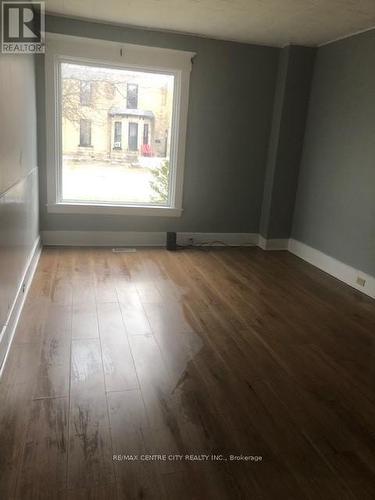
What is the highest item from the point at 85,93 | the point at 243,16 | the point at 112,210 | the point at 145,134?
the point at 243,16

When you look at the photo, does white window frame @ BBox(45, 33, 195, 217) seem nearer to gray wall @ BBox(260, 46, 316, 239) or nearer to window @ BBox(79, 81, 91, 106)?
window @ BBox(79, 81, 91, 106)

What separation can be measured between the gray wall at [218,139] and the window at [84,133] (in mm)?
425

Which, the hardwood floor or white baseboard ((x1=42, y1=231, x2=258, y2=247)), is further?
white baseboard ((x1=42, y1=231, x2=258, y2=247))

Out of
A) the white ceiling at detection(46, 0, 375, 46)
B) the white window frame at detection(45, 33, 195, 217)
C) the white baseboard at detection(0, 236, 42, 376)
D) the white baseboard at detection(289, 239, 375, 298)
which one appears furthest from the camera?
the white window frame at detection(45, 33, 195, 217)

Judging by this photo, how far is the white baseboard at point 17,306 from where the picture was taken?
226 cm

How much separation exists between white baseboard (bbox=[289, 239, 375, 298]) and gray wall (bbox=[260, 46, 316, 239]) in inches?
12.2

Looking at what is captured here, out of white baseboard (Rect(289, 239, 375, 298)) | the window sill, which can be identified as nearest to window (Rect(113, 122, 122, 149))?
the window sill

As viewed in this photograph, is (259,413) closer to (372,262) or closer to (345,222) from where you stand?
(372,262)

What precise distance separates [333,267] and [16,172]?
329 centimetres

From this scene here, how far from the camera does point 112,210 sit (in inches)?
187

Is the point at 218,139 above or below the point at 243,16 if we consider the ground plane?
below

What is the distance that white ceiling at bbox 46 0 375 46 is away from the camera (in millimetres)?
3307

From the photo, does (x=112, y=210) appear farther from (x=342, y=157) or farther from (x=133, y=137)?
(x=342, y=157)

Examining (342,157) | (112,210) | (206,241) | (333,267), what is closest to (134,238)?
(112,210)
